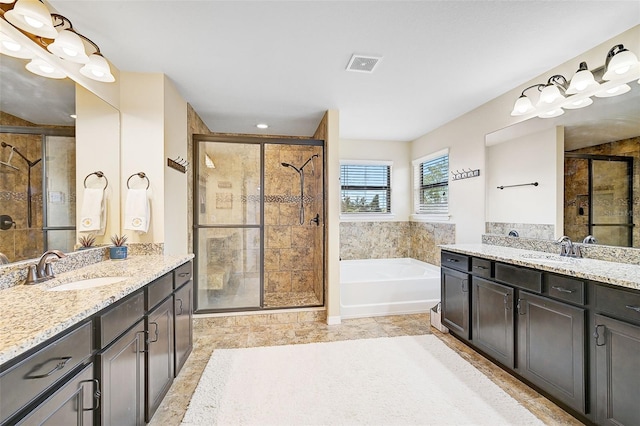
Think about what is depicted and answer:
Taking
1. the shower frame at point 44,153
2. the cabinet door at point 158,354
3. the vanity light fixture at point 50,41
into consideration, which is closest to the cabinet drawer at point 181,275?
the cabinet door at point 158,354

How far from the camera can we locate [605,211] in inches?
87.8

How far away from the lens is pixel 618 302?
1567 mm

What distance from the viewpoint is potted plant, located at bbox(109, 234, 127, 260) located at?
92.4 inches

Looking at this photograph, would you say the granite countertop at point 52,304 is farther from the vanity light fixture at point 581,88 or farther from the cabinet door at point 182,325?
the vanity light fixture at point 581,88

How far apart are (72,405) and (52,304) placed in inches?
16.4

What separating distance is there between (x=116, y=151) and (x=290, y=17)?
1831 millimetres

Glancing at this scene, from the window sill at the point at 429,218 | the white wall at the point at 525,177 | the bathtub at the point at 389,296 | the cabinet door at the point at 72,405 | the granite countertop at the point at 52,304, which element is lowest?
the bathtub at the point at 389,296

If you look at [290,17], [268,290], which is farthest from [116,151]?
[268,290]

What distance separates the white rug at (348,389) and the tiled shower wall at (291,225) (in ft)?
4.16

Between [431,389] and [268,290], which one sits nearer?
[431,389]

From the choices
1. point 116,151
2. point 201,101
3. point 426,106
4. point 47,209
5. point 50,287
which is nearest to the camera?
point 50,287

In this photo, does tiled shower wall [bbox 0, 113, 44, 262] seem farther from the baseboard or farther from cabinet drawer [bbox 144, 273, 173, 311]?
the baseboard

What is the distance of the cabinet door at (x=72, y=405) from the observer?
939mm

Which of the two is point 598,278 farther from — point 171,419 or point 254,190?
point 254,190
